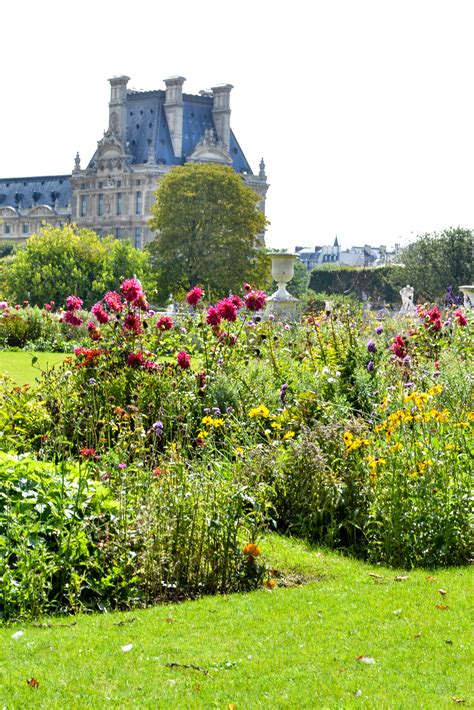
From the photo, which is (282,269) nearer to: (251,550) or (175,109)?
(251,550)

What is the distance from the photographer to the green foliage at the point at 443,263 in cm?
5625

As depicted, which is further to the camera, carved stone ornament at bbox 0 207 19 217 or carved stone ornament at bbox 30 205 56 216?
carved stone ornament at bbox 0 207 19 217

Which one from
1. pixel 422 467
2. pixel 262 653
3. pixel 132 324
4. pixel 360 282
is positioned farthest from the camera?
A: pixel 360 282

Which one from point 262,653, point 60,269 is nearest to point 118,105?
point 60,269

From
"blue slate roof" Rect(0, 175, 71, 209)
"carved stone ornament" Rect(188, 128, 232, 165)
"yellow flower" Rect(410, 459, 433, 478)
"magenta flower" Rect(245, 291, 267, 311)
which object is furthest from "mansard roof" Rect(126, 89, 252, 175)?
"yellow flower" Rect(410, 459, 433, 478)

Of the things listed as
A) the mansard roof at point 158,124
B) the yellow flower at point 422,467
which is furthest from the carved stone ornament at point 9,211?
the yellow flower at point 422,467

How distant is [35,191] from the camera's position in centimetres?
11431

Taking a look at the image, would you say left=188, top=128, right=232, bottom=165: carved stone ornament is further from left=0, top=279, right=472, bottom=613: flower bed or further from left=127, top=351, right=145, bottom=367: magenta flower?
left=127, top=351, right=145, bottom=367: magenta flower

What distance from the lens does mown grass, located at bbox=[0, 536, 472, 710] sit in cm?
434

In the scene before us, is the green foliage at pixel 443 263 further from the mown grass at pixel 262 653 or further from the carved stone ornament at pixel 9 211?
the carved stone ornament at pixel 9 211

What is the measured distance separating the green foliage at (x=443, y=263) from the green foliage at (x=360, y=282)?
210 inches

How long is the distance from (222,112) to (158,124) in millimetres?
6215

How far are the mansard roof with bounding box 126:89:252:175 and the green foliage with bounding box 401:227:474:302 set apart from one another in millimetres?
44938

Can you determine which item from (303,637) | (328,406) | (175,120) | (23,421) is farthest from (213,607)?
(175,120)
